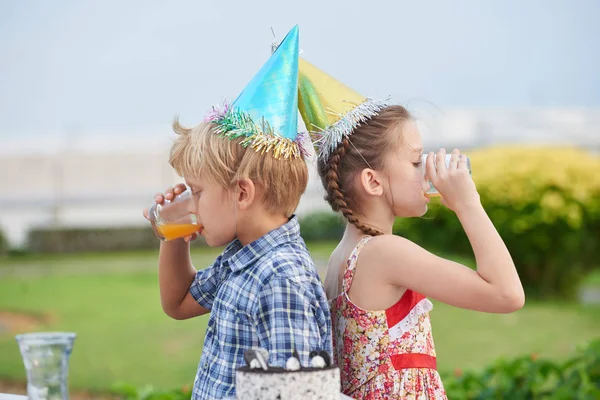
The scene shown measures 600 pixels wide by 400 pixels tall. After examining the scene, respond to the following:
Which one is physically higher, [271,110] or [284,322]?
[271,110]

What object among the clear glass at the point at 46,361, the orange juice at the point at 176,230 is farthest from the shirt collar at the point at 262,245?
the clear glass at the point at 46,361

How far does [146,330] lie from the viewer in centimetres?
782

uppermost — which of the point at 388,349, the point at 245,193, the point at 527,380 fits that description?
the point at 245,193

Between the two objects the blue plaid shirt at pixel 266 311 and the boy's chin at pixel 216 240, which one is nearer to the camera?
the blue plaid shirt at pixel 266 311

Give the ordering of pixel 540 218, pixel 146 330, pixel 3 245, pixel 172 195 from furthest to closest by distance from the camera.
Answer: pixel 3 245 < pixel 540 218 < pixel 146 330 < pixel 172 195

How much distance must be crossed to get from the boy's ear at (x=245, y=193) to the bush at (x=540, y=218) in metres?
6.88

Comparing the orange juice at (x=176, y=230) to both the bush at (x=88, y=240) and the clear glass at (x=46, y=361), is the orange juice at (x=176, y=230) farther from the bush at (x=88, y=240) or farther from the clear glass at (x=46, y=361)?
the bush at (x=88, y=240)

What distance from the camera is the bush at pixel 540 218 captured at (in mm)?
8633

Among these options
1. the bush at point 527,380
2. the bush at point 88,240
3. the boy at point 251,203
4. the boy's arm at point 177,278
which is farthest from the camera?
the bush at point 88,240

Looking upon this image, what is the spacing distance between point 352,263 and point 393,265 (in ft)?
0.47

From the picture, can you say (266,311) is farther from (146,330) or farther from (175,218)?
(146,330)

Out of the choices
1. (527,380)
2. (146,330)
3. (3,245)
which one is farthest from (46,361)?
(3,245)

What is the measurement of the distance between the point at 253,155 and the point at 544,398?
2.49m

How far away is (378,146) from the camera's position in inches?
89.3
